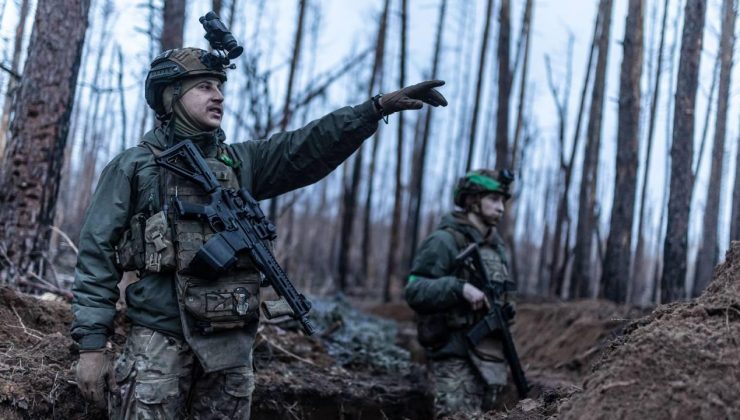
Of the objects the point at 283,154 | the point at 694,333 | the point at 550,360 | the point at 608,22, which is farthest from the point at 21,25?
the point at 694,333

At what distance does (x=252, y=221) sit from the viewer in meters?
3.41

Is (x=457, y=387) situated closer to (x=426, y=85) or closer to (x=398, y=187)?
(x=426, y=85)

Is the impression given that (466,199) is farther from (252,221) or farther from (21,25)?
(21,25)

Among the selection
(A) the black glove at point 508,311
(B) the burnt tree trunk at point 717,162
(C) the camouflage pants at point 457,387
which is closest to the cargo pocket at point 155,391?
(C) the camouflage pants at point 457,387

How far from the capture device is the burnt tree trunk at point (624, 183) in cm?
1012

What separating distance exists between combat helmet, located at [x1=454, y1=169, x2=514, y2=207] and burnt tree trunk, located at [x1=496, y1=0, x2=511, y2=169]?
23.3 feet

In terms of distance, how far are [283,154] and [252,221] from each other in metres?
0.45

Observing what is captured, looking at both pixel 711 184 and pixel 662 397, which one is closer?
pixel 662 397

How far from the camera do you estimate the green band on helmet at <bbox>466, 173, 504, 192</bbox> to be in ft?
17.7

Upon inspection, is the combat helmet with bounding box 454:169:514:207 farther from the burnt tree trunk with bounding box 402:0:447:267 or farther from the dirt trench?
the burnt tree trunk with bounding box 402:0:447:267

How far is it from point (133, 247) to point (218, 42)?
1.10m

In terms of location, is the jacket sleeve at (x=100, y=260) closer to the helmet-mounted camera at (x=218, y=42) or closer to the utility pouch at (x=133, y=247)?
the utility pouch at (x=133, y=247)

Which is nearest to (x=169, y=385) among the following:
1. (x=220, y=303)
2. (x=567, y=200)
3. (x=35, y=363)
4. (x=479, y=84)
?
(x=220, y=303)

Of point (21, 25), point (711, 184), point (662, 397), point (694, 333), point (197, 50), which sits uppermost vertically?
point (21, 25)
